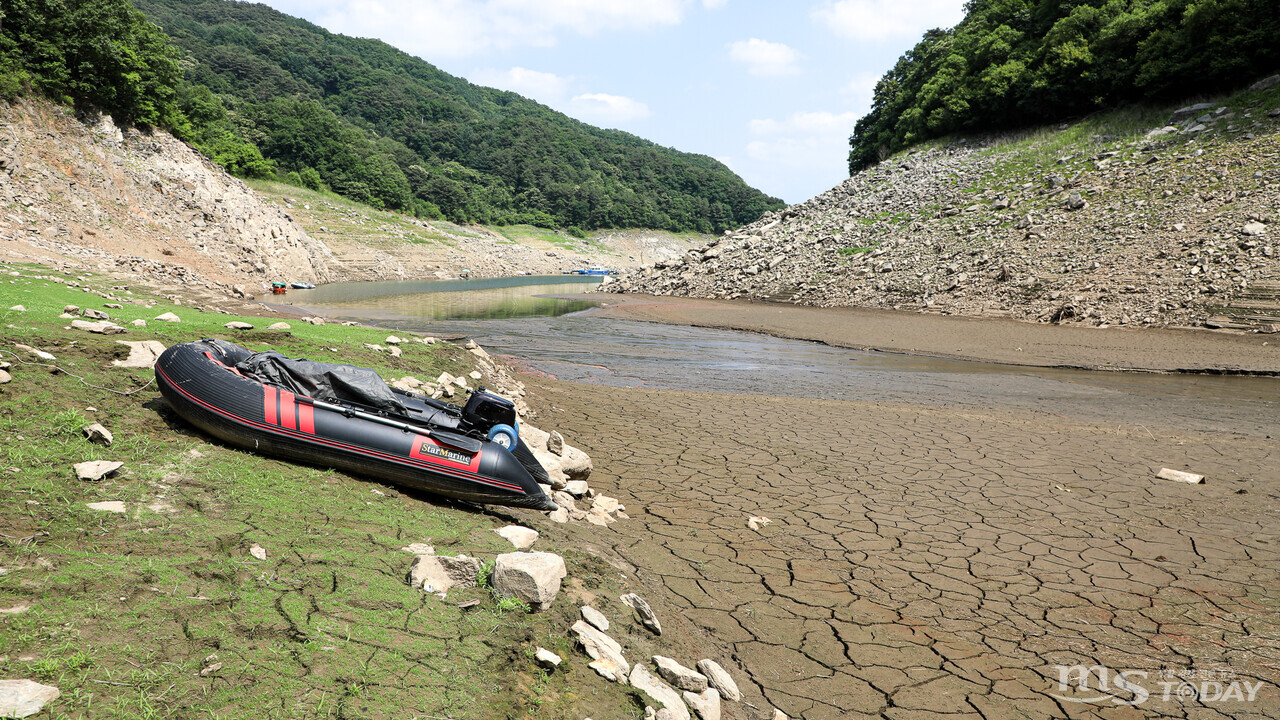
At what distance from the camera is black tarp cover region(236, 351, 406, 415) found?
650 cm

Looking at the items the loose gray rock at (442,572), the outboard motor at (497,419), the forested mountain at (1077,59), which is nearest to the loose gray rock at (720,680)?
the loose gray rock at (442,572)

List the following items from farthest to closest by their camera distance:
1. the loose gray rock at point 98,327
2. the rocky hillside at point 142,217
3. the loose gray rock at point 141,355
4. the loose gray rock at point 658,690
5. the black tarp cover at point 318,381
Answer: the rocky hillside at point 142,217 → the loose gray rock at point 98,327 → the loose gray rock at point 141,355 → the black tarp cover at point 318,381 → the loose gray rock at point 658,690

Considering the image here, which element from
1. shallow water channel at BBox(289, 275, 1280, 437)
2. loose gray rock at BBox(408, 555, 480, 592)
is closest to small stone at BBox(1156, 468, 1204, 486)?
shallow water channel at BBox(289, 275, 1280, 437)

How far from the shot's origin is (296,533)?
4570 mm

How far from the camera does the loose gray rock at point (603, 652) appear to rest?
380cm

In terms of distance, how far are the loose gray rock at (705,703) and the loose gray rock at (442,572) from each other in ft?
5.02

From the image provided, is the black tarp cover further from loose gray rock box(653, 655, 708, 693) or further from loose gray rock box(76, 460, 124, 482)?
loose gray rock box(653, 655, 708, 693)

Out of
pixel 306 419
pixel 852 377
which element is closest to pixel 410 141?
pixel 852 377

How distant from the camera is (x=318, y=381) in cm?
655

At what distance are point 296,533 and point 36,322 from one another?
5.92 metres

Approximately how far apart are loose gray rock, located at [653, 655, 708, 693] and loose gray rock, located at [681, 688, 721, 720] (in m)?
0.04

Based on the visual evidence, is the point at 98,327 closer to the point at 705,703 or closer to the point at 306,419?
the point at 306,419
